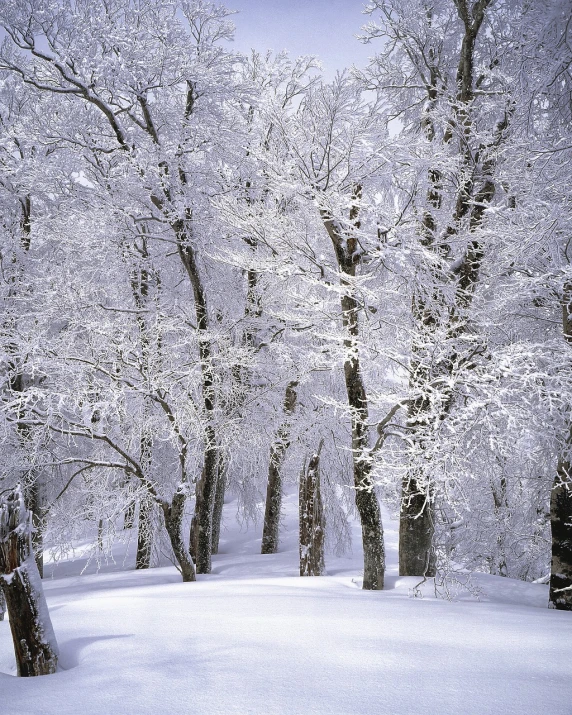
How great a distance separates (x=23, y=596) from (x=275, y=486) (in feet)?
33.8

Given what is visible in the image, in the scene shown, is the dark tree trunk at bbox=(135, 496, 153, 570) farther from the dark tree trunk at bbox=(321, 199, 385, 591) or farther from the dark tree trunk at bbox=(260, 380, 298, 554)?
the dark tree trunk at bbox=(321, 199, 385, 591)

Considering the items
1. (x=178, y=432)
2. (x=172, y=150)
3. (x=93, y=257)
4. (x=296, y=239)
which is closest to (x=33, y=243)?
(x=93, y=257)

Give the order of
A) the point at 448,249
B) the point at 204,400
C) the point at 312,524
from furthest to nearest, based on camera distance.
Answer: the point at 312,524
the point at 204,400
the point at 448,249

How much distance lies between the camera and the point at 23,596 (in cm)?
320

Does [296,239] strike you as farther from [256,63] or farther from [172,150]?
[256,63]

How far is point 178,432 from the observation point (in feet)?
27.1

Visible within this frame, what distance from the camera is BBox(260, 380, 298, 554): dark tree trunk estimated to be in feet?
36.2

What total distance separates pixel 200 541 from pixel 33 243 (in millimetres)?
7506

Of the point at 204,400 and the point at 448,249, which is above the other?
the point at 448,249

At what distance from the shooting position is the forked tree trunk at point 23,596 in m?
3.00

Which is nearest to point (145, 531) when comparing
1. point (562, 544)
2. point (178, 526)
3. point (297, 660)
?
point (178, 526)

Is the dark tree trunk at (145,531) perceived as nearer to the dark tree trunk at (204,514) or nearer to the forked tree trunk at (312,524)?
the dark tree trunk at (204,514)

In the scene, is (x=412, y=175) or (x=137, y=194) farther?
(x=137, y=194)

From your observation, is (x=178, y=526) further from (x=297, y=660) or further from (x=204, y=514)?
(x=297, y=660)
